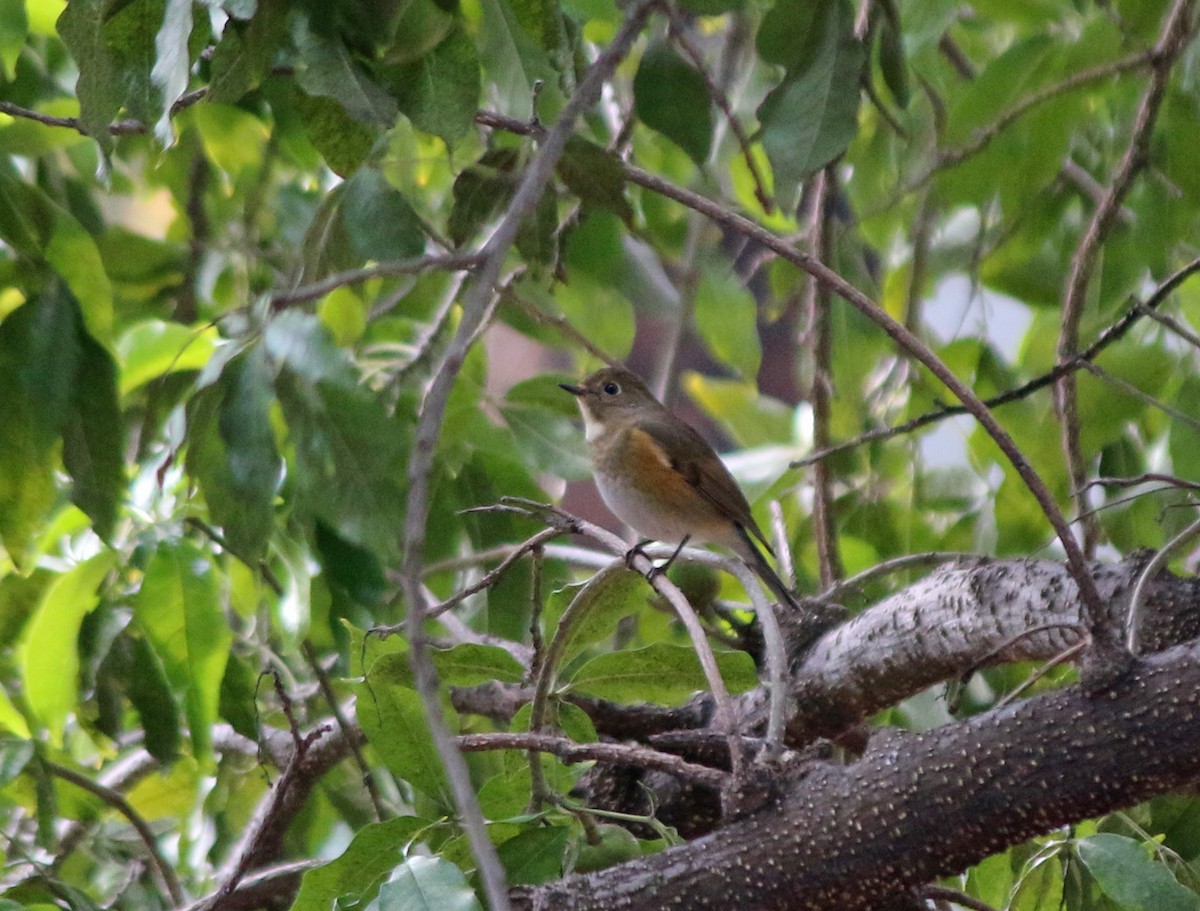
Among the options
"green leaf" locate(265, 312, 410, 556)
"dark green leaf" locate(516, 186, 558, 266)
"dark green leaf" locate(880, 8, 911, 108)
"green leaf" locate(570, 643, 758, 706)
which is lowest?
"green leaf" locate(570, 643, 758, 706)

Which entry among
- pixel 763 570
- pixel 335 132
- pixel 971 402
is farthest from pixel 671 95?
pixel 763 570

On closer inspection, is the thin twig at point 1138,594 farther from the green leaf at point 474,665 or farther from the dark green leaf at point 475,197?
the dark green leaf at point 475,197

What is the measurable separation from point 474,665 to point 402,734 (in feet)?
0.35

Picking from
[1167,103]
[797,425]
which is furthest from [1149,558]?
[797,425]

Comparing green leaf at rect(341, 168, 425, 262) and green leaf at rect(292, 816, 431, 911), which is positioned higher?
green leaf at rect(341, 168, 425, 262)

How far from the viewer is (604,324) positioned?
2207 mm

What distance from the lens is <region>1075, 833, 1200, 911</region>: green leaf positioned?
1.20m

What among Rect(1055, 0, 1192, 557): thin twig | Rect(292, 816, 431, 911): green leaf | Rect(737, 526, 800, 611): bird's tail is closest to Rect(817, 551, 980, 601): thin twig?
Rect(737, 526, 800, 611): bird's tail

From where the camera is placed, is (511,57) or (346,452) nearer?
(346,452)

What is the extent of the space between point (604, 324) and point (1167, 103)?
2.98 feet

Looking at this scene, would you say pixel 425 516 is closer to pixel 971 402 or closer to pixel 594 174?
pixel 971 402

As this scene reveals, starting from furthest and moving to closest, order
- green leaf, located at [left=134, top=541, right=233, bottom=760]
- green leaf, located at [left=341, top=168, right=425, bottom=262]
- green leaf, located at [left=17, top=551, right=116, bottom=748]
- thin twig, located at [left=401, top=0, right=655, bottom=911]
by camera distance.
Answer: green leaf, located at [left=17, top=551, right=116, bottom=748] < green leaf, located at [left=134, top=541, right=233, bottom=760] < green leaf, located at [left=341, top=168, right=425, bottom=262] < thin twig, located at [left=401, top=0, right=655, bottom=911]

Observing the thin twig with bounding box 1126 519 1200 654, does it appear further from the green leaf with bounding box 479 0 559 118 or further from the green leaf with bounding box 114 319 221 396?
the green leaf with bounding box 114 319 221 396

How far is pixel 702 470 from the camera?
268 centimetres
